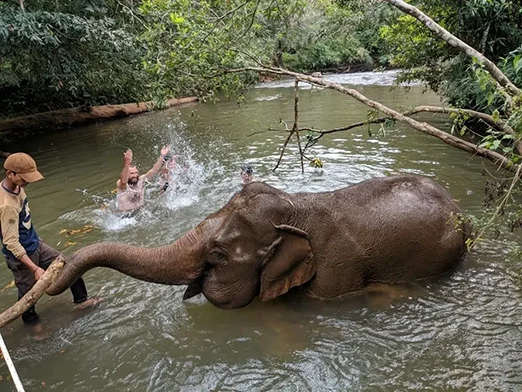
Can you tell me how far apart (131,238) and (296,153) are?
480 cm

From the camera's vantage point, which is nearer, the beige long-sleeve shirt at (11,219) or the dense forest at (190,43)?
the beige long-sleeve shirt at (11,219)

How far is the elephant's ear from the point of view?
4043 mm

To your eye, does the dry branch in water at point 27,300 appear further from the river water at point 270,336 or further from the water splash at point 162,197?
the water splash at point 162,197

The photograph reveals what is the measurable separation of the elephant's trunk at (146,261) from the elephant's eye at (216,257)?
66mm

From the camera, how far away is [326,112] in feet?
51.7

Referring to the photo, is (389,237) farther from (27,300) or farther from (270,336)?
(27,300)

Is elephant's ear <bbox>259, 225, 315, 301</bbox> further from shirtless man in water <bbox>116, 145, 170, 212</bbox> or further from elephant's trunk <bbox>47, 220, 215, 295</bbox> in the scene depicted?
shirtless man in water <bbox>116, 145, 170, 212</bbox>

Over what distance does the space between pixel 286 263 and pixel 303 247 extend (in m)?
0.21

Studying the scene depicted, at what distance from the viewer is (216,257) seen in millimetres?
3939

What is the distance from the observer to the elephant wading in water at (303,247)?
3.89 meters

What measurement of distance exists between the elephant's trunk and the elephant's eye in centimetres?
7

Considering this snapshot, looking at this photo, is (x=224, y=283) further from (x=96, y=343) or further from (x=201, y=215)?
(x=201, y=215)

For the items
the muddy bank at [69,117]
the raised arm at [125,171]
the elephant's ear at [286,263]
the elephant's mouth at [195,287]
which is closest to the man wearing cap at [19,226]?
the elephant's mouth at [195,287]

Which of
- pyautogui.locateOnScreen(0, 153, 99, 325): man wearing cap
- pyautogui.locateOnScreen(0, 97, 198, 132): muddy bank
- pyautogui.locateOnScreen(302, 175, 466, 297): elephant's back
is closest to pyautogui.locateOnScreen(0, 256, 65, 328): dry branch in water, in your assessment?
pyautogui.locateOnScreen(0, 153, 99, 325): man wearing cap
